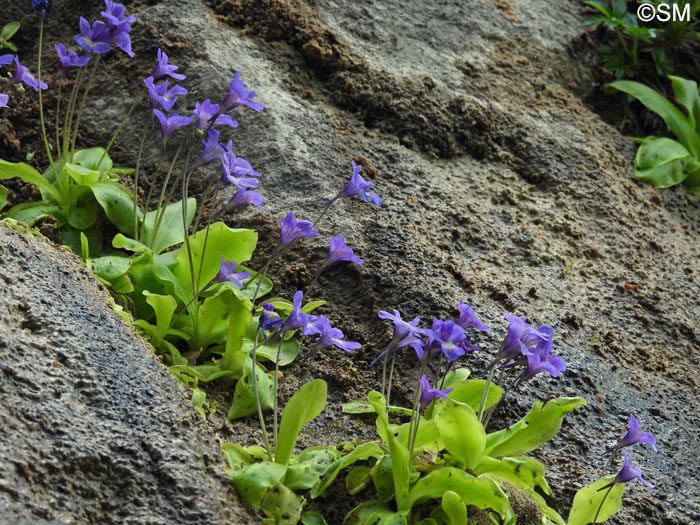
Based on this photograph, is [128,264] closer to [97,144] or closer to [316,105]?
[97,144]

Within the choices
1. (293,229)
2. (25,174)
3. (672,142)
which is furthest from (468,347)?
(672,142)

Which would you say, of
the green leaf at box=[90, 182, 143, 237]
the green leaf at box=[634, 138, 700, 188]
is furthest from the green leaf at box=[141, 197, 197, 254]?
the green leaf at box=[634, 138, 700, 188]

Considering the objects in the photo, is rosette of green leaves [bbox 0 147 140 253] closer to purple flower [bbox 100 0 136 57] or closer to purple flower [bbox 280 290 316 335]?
purple flower [bbox 100 0 136 57]

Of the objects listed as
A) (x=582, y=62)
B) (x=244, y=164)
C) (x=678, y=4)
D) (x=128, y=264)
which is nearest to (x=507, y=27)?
(x=582, y=62)

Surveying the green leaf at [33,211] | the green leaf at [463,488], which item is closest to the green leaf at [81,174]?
the green leaf at [33,211]

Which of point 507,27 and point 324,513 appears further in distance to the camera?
point 507,27

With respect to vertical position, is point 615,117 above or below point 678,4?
below

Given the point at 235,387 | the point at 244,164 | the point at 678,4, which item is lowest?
the point at 235,387

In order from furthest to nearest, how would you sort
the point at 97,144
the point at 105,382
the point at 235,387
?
the point at 97,144 < the point at 235,387 < the point at 105,382
